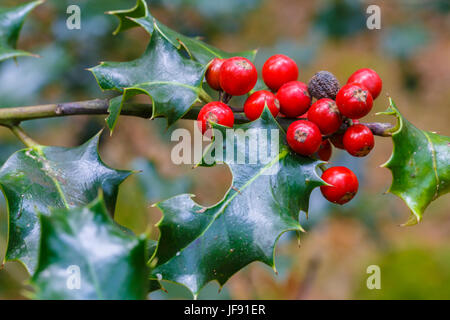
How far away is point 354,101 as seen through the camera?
2.64 ft

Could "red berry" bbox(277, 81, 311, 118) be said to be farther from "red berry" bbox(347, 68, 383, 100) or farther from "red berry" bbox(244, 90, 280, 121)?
"red berry" bbox(347, 68, 383, 100)

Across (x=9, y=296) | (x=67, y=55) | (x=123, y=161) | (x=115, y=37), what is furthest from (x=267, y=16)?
(x=9, y=296)

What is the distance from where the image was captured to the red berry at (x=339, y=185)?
2.76 feet

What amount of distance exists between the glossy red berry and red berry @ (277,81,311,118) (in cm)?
6

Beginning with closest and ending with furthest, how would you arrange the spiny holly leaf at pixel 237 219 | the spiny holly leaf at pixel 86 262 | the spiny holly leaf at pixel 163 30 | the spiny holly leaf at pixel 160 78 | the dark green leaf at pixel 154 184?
the spiny holly leaf at pixel 86 262 < the spiny holly leaf at pixel 237 219 < the spiny holly leaf at pixel 160 78 < the spiny holly leaf at pixel 163 30 < the dark green leaf at pixel 154 184

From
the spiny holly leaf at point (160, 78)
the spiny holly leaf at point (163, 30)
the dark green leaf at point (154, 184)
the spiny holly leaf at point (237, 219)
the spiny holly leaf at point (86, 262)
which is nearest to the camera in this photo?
the spiny holly leaf at point (86, 262)

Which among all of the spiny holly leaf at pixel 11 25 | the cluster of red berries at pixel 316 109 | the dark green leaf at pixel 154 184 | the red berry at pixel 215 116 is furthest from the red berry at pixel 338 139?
the dark green leaf at pixel 154 184

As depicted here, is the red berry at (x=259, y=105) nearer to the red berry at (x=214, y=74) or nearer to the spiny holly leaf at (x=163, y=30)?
the red berry at (x=214, y=74)

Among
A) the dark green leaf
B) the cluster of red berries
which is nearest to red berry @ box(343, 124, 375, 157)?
the cluster of red berries

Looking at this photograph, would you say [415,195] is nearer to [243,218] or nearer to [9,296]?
[243,218]

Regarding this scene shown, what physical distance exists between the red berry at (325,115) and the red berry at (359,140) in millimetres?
37

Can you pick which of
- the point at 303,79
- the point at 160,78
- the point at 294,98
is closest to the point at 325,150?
the point at 294,98

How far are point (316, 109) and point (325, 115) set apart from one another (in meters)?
0.02

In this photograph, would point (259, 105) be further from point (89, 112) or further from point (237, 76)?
point (89, 112)
